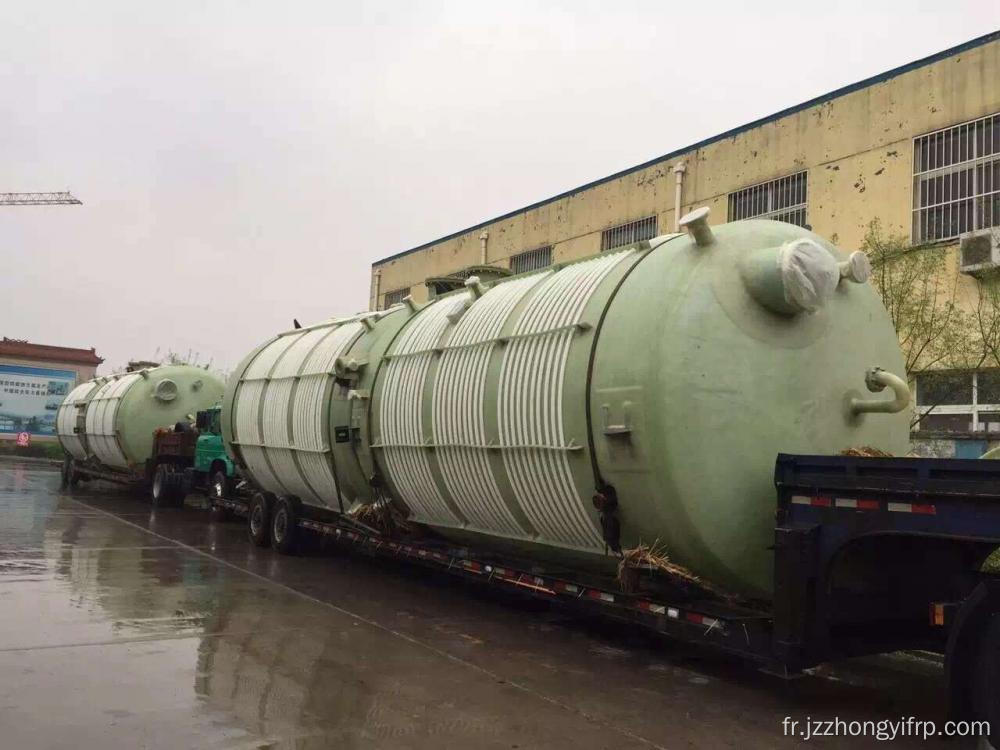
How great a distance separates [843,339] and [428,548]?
5.20 m

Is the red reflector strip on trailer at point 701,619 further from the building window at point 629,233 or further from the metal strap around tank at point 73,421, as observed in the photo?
the metal strap around tank at point 73,421

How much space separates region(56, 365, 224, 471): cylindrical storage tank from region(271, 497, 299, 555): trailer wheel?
10.6m

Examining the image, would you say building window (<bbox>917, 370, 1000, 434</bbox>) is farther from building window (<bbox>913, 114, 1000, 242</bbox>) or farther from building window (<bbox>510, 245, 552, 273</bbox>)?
building window (<bbox>510, 245, 552, 273</bbox>)

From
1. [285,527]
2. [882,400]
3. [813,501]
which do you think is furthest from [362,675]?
[285,527]

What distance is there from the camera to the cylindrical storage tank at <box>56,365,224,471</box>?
906 inches

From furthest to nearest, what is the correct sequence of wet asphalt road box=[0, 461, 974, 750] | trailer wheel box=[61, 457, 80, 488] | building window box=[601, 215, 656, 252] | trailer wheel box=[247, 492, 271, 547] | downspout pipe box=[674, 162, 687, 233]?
1. trailer wheel box=[61, 457, 80, 488]
2. building window box=[601, 215, 656, 252]
3. downspout pipe box=[674, 162, 687, 233]
4. trailer wheel box=[247, 492, 271, 547]
5. wet asphalt road box=[0, 461, 974, 750]

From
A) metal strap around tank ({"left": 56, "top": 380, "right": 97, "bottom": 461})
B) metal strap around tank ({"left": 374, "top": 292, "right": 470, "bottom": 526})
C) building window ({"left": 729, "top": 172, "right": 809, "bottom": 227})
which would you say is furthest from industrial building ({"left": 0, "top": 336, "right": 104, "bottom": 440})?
metal strap around tank ({"left": 374, "top": 292, "right": 470, "bottom": 526})

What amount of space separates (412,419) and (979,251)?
32.5 feet

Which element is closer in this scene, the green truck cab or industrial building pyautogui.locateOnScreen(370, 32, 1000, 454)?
industrial building pyautogui.locateOnScreen(370, 32, 1000, 454)

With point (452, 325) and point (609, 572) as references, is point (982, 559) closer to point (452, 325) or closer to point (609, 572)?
point (609, 572)

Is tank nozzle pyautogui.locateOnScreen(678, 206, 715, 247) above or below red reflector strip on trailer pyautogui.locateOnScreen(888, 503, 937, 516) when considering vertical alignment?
above

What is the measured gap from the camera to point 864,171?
56.6ft

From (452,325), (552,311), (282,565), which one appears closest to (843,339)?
(552,311)

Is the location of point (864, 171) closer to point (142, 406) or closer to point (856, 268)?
point (856, 268)
